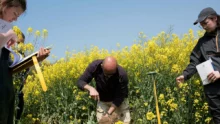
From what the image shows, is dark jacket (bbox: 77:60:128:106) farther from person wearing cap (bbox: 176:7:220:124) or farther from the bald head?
person wearing cap (bbox: 176:7:220:124)

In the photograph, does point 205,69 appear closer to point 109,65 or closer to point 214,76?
point 214,76

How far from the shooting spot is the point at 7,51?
5.15ft

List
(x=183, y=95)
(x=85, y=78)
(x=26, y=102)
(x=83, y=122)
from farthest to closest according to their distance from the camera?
(x=26, y=102), (x=83, y=122), (x=183, y=95), (x=85, y=78)

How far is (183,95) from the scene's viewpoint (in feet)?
13.5

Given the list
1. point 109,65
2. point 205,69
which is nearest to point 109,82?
point 109,65

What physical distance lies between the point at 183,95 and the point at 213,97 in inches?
32.4

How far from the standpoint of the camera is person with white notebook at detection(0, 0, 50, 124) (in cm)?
143

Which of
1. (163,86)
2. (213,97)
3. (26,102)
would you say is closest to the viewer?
(213,97)

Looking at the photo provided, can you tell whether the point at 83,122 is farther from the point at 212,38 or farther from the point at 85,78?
the point at 212,38

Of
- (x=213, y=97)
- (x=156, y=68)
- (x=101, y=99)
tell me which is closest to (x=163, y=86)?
(x=156, y=68)

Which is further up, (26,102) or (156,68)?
(156,68)

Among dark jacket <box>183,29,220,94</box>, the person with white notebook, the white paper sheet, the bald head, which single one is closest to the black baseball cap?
dark jacket <box>183,29,220,94</box>

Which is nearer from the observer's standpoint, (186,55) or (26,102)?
(186,55)

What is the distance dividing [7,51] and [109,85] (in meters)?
Result: 2.36
